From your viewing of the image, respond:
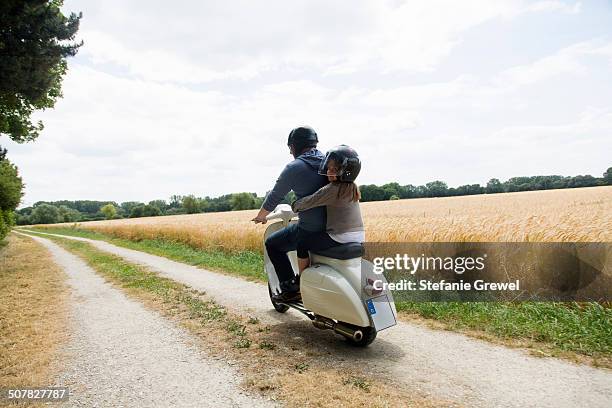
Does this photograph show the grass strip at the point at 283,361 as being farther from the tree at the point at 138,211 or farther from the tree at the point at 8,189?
the tree at the point at 138,211

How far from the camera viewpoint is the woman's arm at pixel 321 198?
4.19 metres

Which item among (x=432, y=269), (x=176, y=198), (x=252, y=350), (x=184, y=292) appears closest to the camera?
(x=252, y=350)

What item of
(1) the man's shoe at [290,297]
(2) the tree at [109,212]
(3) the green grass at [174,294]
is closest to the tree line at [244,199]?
(2) the tree at [109,212]

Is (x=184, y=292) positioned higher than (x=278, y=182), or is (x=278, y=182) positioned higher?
(x=278, y=182)

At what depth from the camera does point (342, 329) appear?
4.34 metres

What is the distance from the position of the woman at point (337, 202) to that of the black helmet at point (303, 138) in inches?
22.8

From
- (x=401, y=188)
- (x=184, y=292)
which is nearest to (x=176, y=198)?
(x=401, y=188)

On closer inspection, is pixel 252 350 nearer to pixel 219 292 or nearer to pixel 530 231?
pixel 219 292

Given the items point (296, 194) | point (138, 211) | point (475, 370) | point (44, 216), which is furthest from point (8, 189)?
point (44, 216)

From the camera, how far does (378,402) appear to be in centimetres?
312

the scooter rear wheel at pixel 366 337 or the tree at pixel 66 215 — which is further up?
the tree at pixel 66 215

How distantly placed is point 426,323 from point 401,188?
6303 centimetres

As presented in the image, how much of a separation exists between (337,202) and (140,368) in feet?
9.33

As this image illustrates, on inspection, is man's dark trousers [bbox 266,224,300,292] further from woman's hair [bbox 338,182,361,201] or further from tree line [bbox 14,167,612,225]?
tree line [bbox 14,167,612,225]
